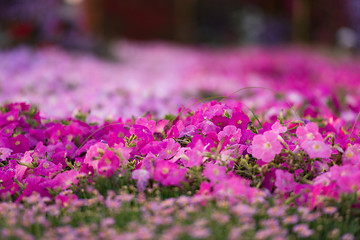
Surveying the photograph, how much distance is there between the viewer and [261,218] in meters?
1.77

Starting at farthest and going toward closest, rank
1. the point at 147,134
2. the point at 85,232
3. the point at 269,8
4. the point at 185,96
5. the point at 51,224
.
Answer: the point at 269,8, the point at 185,96, the point at 147,134, the point at 51,224, the point at 85,232

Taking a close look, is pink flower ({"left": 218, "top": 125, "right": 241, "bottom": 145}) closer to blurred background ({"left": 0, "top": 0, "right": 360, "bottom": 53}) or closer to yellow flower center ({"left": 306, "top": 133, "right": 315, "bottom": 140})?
yellow flower center ({"left": 306, "top": 133, "right": 315, "bottom": 140})

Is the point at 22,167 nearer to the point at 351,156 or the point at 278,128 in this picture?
the point at 278,128

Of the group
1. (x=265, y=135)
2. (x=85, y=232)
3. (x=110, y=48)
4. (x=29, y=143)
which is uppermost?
(x=265, y=135)

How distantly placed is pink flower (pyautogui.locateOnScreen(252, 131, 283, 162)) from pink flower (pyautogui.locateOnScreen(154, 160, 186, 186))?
35cm

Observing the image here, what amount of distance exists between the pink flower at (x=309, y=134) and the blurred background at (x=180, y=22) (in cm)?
806

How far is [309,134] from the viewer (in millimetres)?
2182

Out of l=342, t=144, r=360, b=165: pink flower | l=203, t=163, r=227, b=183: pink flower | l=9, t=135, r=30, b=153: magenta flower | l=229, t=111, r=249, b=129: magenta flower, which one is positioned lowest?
l=9, t=135, r=30, b=153: magenta flower

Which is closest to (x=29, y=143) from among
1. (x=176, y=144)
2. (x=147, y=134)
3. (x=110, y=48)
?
(x=147, y=134)

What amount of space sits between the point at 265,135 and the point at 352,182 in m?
0.44

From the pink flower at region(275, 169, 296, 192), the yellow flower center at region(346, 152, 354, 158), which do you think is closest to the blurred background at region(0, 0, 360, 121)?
the yellow flower center at region(346, 152, 354, 158)

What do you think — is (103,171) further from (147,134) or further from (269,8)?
(269,8)

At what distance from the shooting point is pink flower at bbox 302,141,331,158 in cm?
204

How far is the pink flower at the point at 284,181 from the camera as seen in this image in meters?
2.00
